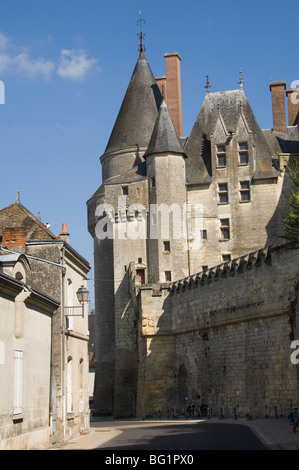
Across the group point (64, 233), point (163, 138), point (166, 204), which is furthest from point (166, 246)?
point (64, 233)

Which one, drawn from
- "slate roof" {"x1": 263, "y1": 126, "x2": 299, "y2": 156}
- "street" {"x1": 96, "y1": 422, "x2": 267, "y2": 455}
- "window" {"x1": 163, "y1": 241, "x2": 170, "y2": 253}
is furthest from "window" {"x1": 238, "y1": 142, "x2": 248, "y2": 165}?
"street" {"x1": 96, "y1": 422, "x2": 267, "y2": 455}

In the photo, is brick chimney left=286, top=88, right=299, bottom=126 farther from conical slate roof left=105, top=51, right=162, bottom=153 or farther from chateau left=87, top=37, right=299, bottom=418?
conical slate roof left=105, top=51, right=162, bottom=153

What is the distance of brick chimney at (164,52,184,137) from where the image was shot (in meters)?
43.7

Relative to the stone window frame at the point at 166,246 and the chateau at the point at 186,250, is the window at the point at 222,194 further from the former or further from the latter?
the stone window frame at the point at 166,246

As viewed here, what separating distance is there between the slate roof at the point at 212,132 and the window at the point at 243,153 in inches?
30.9

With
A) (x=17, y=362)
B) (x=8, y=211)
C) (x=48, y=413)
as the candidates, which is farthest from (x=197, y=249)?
(x=17, y=362)

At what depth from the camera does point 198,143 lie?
137ft

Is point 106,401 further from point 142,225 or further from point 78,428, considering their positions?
point 78,428

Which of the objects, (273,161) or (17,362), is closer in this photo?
(17,362)

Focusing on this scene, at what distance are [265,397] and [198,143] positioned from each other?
19.5m

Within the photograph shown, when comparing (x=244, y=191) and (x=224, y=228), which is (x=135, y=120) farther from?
(x=224, y=228)

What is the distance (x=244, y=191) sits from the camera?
3956 cm
